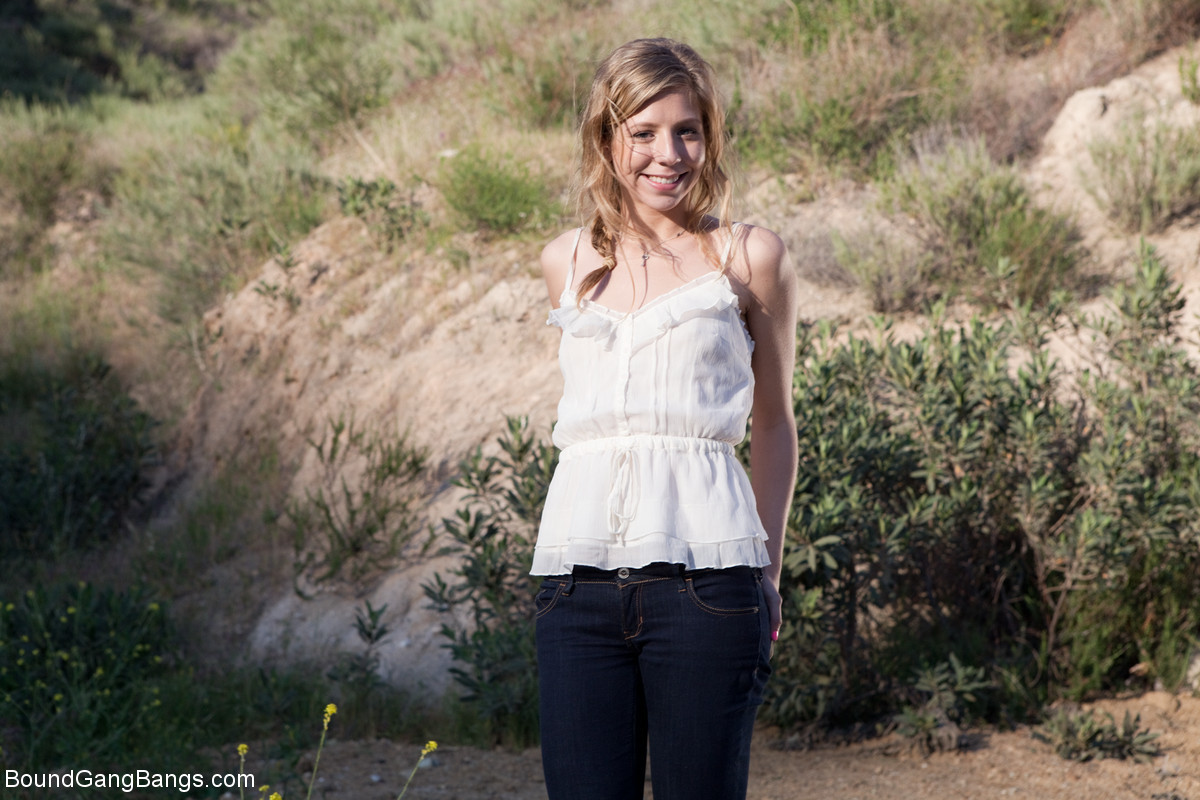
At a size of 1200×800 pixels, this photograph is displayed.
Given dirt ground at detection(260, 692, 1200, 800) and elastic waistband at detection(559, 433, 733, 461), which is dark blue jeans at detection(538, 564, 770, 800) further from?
dirt ground at detection(260, 692, 1200, 800)

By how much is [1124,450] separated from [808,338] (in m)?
1.41

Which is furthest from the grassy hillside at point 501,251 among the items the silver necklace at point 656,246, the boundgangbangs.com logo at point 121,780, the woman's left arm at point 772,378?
the silver necklace at point 656,246

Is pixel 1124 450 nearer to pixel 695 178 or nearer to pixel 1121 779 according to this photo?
pixel 1121 779

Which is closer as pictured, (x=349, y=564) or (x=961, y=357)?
(x=961, y=357)

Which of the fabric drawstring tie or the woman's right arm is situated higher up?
the woman's right arm

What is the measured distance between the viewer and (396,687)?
4.95 m

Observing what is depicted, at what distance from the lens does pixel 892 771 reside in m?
3.66

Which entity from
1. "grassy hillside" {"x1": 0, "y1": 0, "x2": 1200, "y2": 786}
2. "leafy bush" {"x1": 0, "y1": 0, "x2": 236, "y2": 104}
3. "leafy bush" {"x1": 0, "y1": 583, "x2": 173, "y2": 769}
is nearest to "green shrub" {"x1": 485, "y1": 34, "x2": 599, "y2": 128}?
"grassy hillside" {"x1": 0, "y1": 0, "x2": 1200, "y2": 786}

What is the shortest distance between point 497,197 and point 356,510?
2.65 meters

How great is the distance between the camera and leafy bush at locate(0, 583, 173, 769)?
12.7 ft

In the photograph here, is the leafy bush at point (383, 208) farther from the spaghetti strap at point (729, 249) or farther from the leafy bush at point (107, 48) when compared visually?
the leafy bush at point (107, 48)

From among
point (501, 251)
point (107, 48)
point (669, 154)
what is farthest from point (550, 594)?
point (107, 48)

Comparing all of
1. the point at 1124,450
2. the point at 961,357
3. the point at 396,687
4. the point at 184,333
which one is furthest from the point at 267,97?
the point at 1124,450

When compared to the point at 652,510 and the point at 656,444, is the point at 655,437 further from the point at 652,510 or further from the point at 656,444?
the point at 652,510
